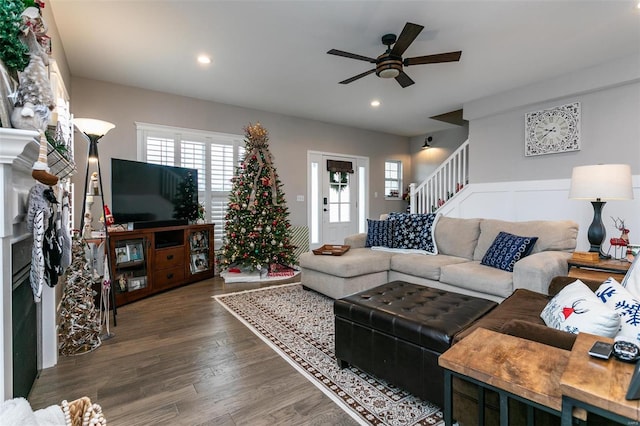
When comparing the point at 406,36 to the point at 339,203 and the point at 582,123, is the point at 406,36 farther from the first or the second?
the point at 339,203

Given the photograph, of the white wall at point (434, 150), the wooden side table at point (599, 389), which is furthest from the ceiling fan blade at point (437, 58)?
the white wall at point (434, 150)

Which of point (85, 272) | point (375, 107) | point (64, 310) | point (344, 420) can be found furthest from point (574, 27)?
point (64, 310)

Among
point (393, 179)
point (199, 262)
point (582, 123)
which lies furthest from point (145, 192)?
point (582, 123)

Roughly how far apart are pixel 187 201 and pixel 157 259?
37.5 inches

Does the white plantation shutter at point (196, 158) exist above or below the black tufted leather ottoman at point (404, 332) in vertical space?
above

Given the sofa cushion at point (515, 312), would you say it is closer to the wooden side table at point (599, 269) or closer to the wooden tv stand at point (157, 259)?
the wooden side table at point (599, 269)

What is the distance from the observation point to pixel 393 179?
770cm

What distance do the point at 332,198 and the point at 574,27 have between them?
4457mm

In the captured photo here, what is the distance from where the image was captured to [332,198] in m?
6.65

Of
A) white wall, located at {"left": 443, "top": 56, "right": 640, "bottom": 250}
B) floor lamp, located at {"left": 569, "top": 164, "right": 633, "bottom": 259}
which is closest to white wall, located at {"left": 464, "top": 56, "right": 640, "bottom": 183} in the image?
white wall, located at {"left": 443, "top": 56, "right": 640, "bottom": 250}

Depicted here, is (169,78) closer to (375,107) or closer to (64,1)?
(64,1)

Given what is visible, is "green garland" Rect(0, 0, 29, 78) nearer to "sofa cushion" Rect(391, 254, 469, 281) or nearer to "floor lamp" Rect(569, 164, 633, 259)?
"sofa cushion" Rect(391, 254, 469, 281)

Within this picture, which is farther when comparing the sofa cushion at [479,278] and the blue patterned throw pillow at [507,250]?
the blue patterned throw pillow at [507,250]

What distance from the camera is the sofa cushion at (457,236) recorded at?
351cm
